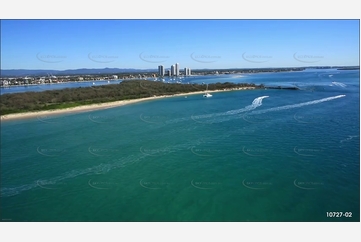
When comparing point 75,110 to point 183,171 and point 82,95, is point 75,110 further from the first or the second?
point 183,171

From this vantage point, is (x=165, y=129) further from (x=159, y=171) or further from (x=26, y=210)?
(x=26, y=210)

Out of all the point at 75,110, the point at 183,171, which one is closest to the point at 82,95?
the point at 75,110

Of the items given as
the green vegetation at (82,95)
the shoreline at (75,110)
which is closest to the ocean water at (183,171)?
the shoreline at (75,110)

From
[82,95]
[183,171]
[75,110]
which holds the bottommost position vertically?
[183,171]

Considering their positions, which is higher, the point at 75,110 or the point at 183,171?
the point at 75,110

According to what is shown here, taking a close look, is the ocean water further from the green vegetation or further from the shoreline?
the green vegetation

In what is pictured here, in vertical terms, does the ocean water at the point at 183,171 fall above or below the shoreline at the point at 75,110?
below

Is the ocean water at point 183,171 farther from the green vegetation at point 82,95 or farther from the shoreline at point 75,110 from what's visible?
the green vegetation at point 82,95
